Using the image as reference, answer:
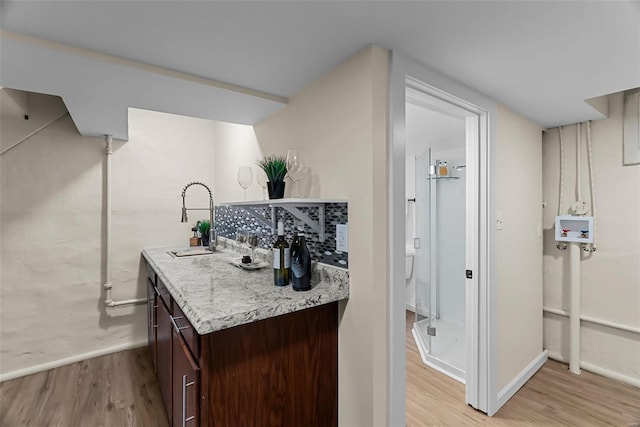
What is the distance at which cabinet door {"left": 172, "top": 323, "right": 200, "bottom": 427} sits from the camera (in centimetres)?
117

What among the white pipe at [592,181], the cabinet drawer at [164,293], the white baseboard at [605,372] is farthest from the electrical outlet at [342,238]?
the white baseboard at [605,372]

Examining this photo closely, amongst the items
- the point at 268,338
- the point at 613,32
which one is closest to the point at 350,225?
the point at 268,338

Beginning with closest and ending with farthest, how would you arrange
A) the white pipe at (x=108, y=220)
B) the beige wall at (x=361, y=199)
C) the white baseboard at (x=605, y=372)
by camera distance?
1. the beige wall at (x=361, y=199)
2. the white baseboard at (x=605, y=372)
3. the white pipe at (x=108, y=220)

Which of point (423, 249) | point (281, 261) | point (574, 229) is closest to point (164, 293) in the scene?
point (281, 261)

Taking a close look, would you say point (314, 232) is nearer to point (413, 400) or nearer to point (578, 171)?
point (413, 400)

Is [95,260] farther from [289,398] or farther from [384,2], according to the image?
[384,2]

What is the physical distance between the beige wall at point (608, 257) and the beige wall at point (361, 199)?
2.16m

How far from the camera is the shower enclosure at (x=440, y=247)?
2.93m

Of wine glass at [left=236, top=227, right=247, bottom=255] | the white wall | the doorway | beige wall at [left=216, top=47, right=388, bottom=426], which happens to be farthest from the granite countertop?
the doorway

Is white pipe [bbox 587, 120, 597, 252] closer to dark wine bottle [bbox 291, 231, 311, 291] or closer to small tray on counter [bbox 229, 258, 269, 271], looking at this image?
dark wine bottle [bbox 291, 231, 311, 291]

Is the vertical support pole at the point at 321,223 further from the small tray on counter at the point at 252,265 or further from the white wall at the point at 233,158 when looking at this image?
the white wall at the point at 233,158

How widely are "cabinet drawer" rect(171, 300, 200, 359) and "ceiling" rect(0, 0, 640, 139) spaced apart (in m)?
1.19

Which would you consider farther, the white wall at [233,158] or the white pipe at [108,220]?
the white pipe at [108,220]

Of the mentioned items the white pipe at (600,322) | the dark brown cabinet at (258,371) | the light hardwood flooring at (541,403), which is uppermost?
the dark brown cabinet at (258,371)
